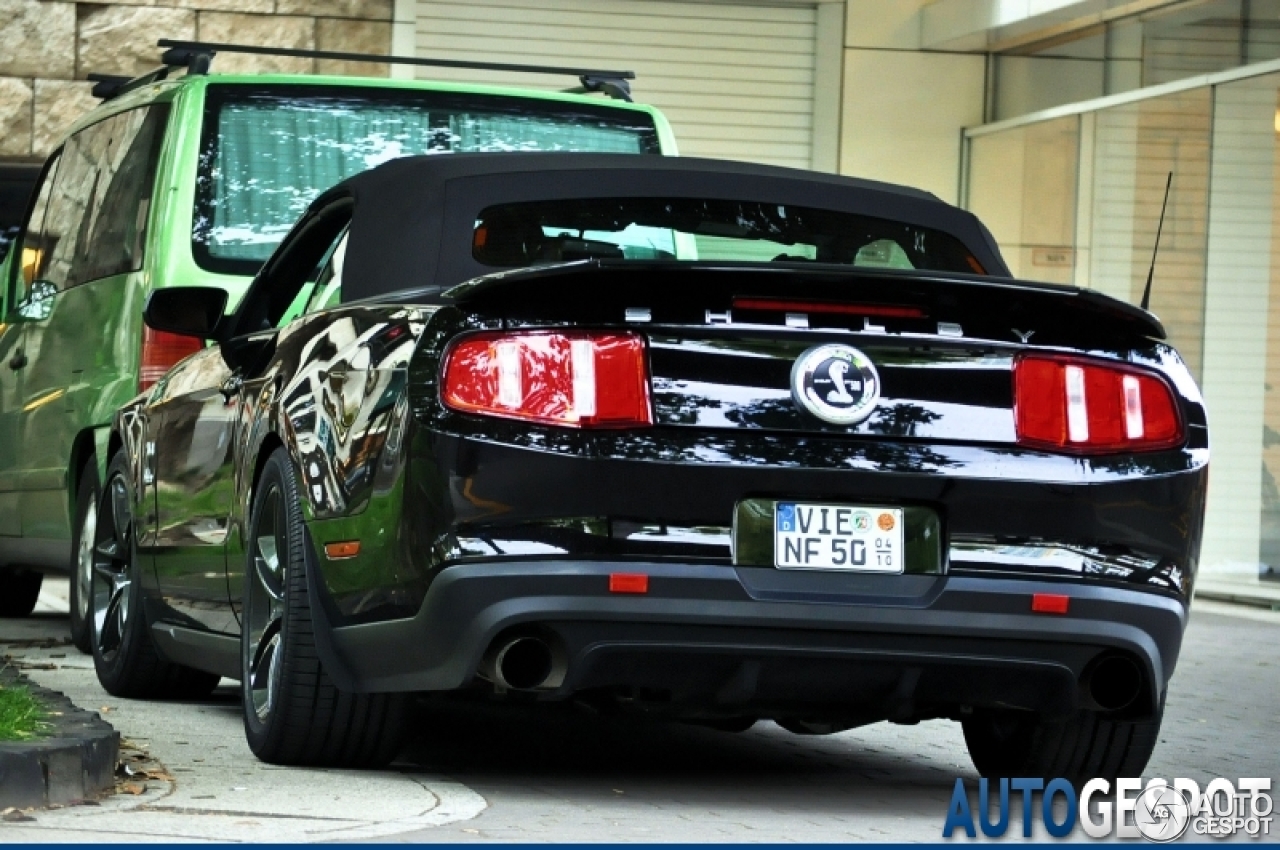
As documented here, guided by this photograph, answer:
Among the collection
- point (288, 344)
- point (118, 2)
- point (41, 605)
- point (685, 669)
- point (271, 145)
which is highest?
point (118, 2)

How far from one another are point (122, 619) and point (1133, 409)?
3778 mm

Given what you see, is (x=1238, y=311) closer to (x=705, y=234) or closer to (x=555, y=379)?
(x=705, y=234)

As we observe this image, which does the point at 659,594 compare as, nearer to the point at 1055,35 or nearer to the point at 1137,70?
the point at 1137,70

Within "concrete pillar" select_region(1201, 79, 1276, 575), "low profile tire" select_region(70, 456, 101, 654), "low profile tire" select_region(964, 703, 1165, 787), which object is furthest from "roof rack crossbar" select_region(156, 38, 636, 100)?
"concrete pillar" select_region(1201, 79, 1276, 575)

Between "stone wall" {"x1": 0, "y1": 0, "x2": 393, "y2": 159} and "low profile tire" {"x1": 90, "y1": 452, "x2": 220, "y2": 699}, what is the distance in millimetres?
9408

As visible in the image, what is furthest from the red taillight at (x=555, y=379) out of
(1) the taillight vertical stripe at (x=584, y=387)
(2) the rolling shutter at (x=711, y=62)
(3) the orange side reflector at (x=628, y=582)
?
(2) the rolling shutter at (x=711, y=62)

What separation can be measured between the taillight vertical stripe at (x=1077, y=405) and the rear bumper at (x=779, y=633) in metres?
0.34

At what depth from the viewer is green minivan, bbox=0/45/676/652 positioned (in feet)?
30.4

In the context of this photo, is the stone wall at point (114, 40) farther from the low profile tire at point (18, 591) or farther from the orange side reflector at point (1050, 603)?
the orange side reflector at point (1050, 603)

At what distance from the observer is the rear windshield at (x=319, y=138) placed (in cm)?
934

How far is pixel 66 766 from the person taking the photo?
5402 millimetres

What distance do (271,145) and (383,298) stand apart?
372 cm

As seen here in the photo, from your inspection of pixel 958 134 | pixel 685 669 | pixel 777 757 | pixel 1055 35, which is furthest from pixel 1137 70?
pixel 685 669

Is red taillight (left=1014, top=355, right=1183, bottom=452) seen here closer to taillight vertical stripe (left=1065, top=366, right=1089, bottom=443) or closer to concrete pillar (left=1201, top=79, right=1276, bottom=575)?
taillight vertical stripe (left=1065, top=366, right=1089, bottom=443)
